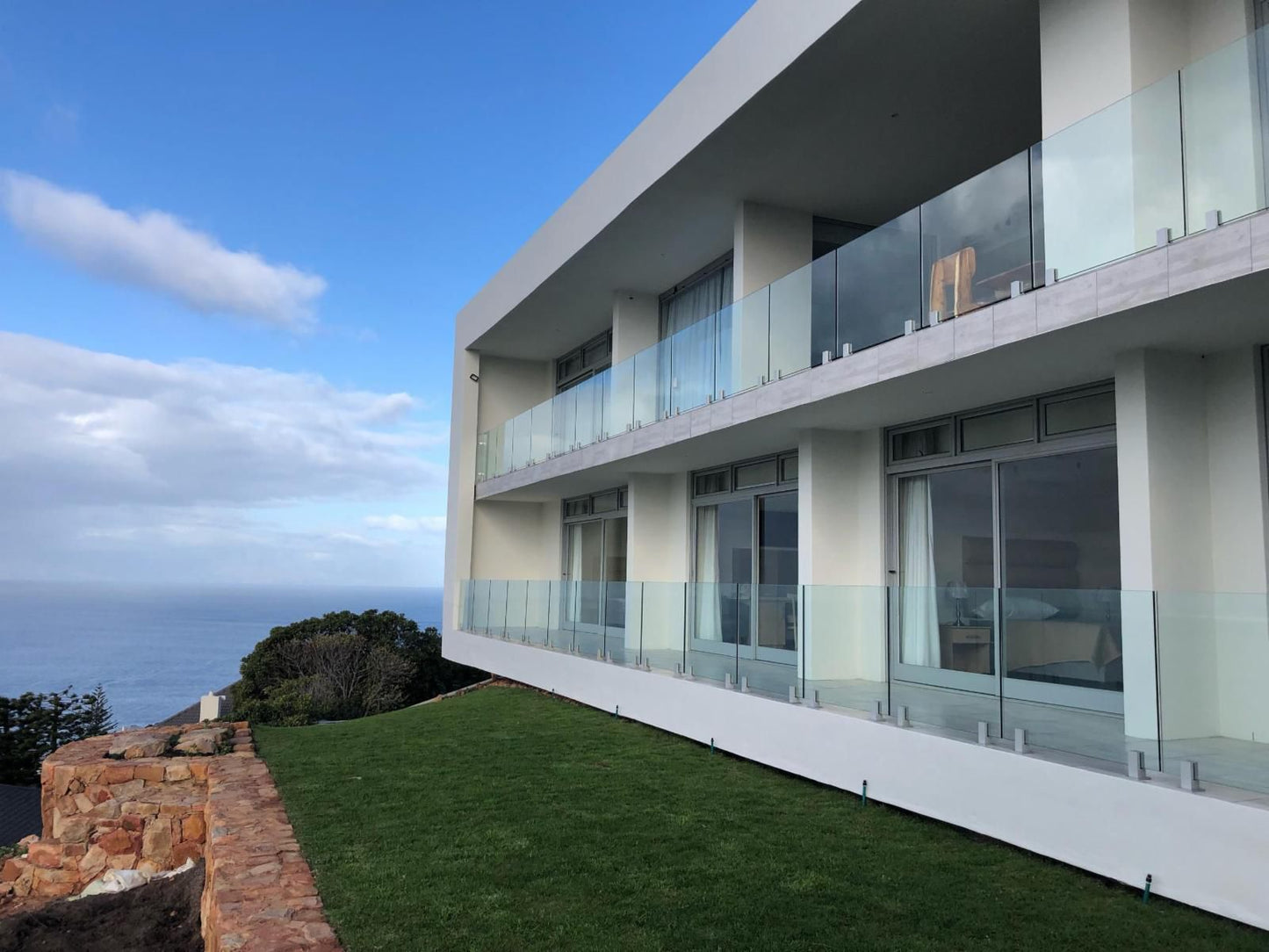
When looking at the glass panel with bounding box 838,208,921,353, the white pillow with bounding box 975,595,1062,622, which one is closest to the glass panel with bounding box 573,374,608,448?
the glass panel with bounding box 838,208,921,353

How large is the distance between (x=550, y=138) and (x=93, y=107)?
14318mm

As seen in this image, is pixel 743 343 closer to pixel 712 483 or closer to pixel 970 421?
pixel 970 421

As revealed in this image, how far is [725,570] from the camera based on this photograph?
1266 centimetres

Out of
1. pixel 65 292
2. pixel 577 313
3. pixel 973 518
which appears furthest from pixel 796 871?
pixel 65 292

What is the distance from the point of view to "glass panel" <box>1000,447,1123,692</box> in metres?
5.33

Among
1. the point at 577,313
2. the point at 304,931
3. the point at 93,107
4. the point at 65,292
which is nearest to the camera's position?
the point at 304,931

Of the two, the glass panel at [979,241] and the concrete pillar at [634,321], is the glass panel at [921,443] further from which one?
the concrete pillar at [634,321]

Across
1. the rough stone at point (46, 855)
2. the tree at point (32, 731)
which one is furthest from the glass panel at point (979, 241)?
the tree at point (32, 731)

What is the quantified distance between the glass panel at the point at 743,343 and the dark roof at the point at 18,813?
12960 mm

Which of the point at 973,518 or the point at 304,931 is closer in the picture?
the point at 304,931

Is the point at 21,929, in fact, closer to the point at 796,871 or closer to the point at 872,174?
the point at 796,871

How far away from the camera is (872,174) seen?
10.1 meters

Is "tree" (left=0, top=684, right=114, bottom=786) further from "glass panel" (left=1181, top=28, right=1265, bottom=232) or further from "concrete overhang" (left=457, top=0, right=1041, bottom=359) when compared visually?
"glass panel" (left=1181, top=28, right=1265, bottom=232)

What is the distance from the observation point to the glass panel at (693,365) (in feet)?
34.5
